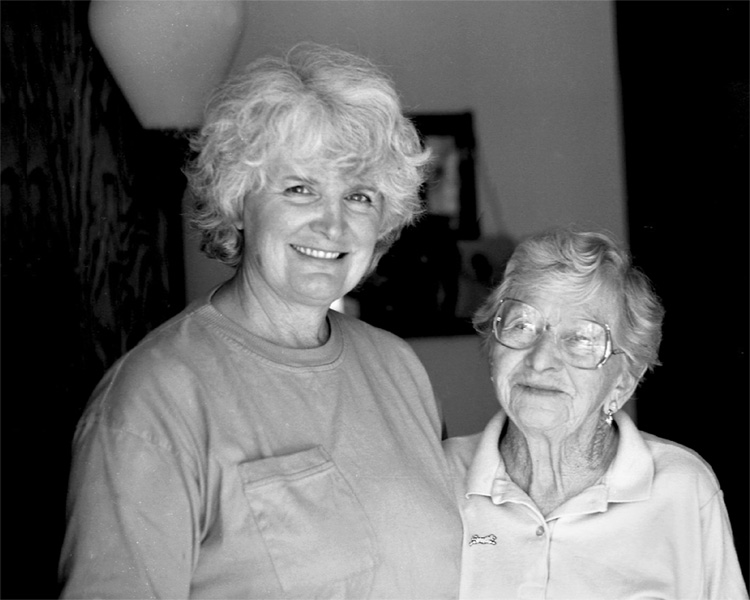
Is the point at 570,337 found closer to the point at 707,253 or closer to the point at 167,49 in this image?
the point at 707,253

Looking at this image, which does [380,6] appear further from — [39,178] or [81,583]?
[81,583]

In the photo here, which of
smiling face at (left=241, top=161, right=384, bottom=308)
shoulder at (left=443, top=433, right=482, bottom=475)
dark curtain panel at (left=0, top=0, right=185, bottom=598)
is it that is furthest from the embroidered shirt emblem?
dark curtain panel at (left=0, top=0, right=185, bottom=598)

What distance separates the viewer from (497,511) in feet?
6.15

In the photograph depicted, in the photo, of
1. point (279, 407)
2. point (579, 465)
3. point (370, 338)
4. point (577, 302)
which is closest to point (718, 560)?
point (579, 465)

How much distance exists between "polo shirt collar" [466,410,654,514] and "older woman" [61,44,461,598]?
131 millimetres

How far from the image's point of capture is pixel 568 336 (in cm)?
188

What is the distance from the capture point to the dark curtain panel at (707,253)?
2.69 metres

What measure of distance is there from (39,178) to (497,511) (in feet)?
4.33

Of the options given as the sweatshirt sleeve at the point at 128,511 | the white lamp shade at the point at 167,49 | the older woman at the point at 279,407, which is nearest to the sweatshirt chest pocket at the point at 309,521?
the older woman at the point at 279,407

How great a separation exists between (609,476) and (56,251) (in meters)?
1.39

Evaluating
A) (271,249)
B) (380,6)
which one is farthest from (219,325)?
(380,6)

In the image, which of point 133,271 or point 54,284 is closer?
point 54,284

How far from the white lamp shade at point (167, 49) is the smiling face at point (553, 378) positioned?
1048 millimetres

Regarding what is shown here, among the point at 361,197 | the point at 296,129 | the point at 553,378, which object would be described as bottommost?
the point at 553,378
